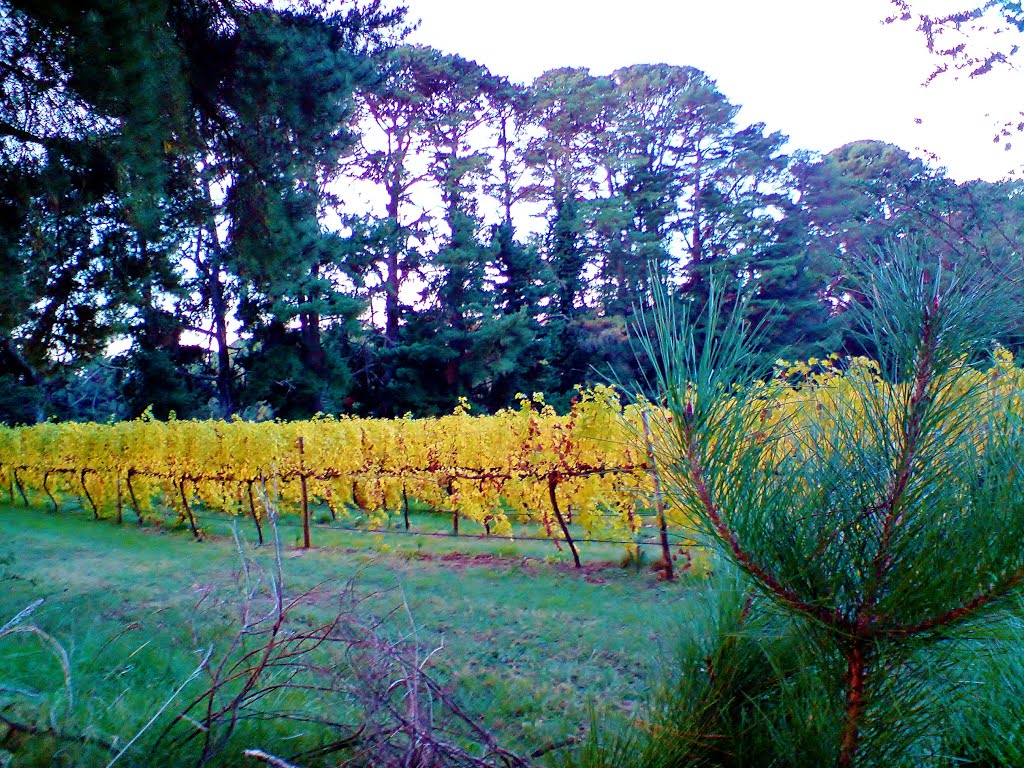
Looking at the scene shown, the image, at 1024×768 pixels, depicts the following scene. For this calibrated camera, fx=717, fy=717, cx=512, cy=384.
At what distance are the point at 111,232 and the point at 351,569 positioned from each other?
11.3 ft

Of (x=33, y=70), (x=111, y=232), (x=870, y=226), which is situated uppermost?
(x=870, y=226)

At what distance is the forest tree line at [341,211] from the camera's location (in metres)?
4.23

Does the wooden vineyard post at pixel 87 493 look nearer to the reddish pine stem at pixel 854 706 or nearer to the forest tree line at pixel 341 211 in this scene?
the forest tree line at pixel 341 211

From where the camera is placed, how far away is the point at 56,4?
359 cm

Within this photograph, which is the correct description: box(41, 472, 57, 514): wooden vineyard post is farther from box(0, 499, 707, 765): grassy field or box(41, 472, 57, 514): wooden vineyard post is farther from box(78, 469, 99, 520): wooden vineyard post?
box(0, 499, 707, 765): grassy field

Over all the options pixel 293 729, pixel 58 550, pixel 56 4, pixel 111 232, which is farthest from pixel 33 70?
pixel 58 550

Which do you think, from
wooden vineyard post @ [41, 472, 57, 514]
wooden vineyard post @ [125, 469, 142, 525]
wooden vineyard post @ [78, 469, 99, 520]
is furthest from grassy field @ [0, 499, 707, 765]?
wooden vineyard post @ [41, 472, 57, 514]

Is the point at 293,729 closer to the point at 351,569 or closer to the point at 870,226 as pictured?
the point at 351,569

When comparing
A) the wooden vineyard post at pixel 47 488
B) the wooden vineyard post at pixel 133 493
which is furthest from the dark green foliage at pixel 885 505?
the wooden vineyard post at pixel 47 488

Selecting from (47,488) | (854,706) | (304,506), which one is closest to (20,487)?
(47,488)

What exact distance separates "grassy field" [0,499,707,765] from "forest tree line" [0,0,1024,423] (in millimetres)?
2009

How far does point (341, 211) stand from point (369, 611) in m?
21.0

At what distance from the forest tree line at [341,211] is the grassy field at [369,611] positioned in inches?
79.1

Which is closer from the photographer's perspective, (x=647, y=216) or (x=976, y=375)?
(x=976, y=375)
